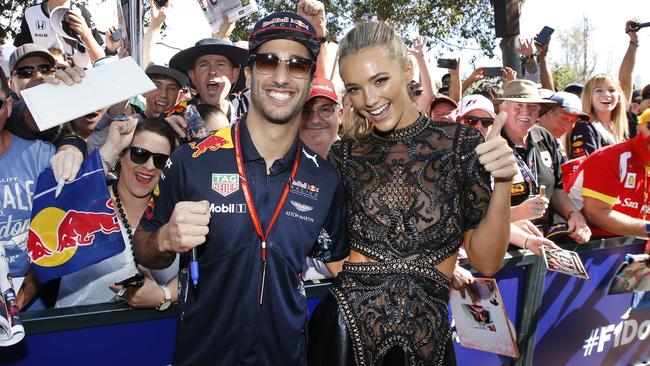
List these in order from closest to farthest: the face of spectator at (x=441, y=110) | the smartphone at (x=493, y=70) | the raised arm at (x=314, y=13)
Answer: the raised arm at (x=314, y=13)
the face of spectator at (x=441, y=110)
the smartphone at (x=493, y=70)

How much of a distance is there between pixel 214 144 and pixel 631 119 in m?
8.36

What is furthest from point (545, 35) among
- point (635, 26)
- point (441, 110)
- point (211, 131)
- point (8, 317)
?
point (8, 317)

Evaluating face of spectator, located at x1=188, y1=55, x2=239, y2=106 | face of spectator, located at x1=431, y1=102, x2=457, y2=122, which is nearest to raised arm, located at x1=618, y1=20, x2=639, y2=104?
face of spectator, located at x1=431, y1=102, x2=457, y2=122

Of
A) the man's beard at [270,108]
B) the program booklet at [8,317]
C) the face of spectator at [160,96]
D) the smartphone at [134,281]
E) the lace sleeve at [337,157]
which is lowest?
the smartphone at [134,281]

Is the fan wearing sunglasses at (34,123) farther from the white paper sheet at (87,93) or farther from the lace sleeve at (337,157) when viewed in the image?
the lace sleeve at (337,157)

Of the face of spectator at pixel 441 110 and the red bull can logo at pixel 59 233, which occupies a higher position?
the face of spectator at pixel 441 110

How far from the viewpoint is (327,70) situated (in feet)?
16.1

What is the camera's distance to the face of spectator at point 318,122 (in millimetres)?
4141

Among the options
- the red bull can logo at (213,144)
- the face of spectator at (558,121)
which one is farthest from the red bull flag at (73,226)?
the face of spectator at (558,121)

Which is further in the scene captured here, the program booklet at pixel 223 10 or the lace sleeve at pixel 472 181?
the program booklet at pixel 223 10

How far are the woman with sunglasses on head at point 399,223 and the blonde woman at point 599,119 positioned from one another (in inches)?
172

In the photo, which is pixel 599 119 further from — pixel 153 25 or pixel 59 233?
pixel 59 233

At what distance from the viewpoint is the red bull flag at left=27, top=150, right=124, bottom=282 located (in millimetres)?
2904

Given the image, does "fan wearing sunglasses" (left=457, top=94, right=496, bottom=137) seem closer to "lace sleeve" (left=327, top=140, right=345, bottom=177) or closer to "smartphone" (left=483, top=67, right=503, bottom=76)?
"lace sleeve" (left=327, top=140, right=345, bottom=177)
